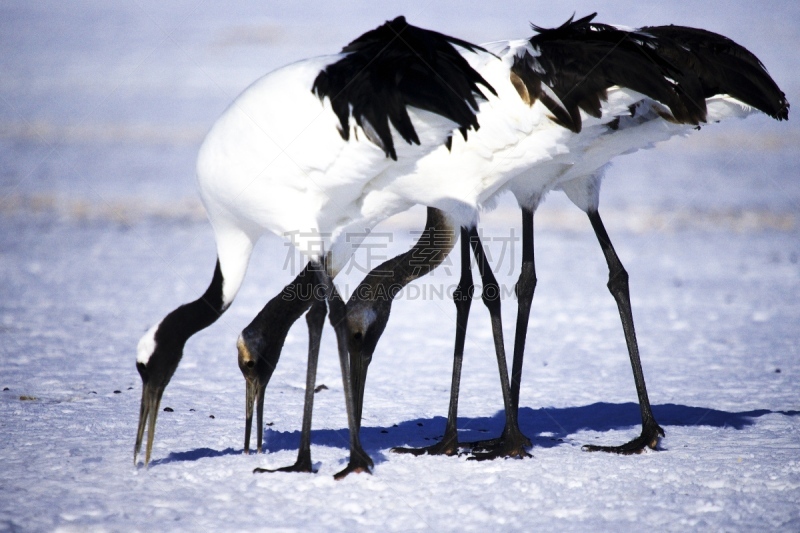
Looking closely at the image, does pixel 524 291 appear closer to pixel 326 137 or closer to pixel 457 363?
pixel 457 363

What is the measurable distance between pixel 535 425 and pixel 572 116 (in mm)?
2084

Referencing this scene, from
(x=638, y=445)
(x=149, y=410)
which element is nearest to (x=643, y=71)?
(x=638, y=445)

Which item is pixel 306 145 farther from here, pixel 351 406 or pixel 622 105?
pixel 622 105

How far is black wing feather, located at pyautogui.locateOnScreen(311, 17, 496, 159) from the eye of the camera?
15.1ft

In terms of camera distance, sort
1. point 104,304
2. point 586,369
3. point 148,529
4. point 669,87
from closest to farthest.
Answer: point 148,529
point 669,87
point 586,369
point 104,304

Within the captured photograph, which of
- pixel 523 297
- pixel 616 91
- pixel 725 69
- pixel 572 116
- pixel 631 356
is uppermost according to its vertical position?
pixel 725 69

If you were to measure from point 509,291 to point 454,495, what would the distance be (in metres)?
5.15

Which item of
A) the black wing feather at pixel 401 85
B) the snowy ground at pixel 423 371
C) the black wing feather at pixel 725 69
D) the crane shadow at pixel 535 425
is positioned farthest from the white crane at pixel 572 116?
the snowy ground at pixel 423 371

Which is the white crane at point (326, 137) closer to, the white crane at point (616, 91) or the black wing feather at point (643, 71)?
the white crane at point (616, 91)

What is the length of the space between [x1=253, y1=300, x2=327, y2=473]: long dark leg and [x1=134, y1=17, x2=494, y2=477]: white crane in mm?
111

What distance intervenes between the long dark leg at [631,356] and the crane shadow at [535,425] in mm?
434

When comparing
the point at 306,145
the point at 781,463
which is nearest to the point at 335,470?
the point at 306,145

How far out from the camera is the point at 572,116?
468 cm

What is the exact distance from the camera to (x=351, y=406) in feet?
15.5
